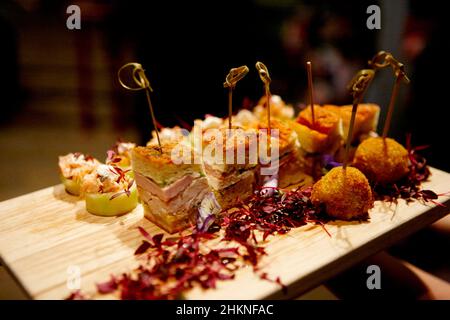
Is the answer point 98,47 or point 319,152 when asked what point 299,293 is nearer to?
point 319,152

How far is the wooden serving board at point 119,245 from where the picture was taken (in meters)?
2.66

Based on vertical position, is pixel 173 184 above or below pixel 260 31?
below

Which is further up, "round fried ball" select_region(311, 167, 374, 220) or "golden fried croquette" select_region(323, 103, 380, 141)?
"golden fried croquette" select_region(323, 103, 380, 141)

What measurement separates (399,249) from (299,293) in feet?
5.48

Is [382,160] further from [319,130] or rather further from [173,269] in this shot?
[173,269]

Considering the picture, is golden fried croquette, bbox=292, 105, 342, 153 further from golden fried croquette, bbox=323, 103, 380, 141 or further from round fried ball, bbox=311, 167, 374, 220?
round fried ball, bbox=311, 167, 374, 220

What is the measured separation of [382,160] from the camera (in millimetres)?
3697

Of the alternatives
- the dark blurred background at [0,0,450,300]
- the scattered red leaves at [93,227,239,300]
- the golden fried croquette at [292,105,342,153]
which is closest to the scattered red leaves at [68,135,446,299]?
the scattered red leaves at [93,227,239,300]

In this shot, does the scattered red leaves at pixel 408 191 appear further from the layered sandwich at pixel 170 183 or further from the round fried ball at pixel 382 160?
the layered sandwich at pixel 170 183

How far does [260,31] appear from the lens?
714cm

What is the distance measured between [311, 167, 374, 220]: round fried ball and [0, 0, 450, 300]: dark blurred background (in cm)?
97

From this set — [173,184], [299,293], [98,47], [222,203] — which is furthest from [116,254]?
[98,47]

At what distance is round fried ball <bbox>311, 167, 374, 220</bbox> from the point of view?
3.26m

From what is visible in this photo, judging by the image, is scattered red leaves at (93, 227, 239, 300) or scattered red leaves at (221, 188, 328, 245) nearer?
scattered red leaves at (93, 227, 239, 300)
